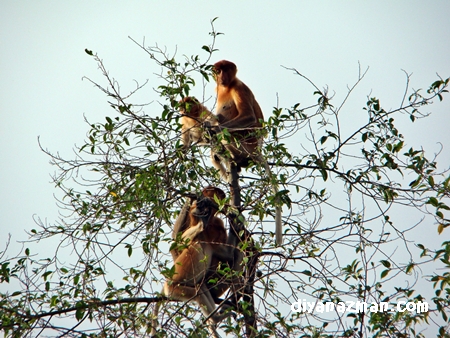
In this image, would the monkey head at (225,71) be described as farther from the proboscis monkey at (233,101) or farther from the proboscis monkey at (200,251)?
the proboscis monkey at (200,251)

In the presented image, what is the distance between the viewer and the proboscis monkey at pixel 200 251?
15.3ft

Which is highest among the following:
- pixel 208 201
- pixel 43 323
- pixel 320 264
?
pixel 208 201

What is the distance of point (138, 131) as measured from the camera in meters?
4.00

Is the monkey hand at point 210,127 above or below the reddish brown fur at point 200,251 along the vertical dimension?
above

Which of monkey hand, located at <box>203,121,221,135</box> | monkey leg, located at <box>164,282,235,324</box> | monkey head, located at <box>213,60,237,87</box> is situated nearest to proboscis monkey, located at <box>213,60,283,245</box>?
monkey head, located at <box>213,60,237,87</box>

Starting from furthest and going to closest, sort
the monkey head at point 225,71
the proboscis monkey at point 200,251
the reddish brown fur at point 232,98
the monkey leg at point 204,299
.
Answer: the monkey head at point 225,71 → the reddish brown fur at point 232,98 → the proboscis monkey at point 200,251 → the monkey leg at point 204,299

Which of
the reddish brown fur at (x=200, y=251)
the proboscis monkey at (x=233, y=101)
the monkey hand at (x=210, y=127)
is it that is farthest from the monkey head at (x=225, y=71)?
the reddish brown fur at (x=200, y=251)

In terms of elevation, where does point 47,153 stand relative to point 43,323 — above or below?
above

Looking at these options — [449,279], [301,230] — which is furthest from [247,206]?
[449,279]

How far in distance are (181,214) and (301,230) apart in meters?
1.38

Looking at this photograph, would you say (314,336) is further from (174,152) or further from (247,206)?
(174,152)

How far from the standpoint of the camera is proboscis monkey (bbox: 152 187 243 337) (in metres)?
4.67

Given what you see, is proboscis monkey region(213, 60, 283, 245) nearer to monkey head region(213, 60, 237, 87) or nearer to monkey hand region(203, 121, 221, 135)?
monkey head region(213, 60, 237, 87)

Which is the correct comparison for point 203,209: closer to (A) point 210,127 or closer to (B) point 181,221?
(B) point 181,221
